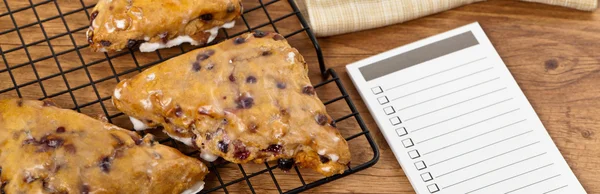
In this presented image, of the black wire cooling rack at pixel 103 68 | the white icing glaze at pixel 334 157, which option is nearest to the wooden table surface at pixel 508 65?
the black wire cooling rack at pixel 103 68

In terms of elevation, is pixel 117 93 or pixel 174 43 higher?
pixel 174 43

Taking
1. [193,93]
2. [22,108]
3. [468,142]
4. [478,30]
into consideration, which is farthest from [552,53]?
[22,108]

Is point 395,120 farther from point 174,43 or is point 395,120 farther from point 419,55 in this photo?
point 174,43

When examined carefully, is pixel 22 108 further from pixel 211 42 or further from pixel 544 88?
pixel 544 88

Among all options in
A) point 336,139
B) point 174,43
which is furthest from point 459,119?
point 174,43

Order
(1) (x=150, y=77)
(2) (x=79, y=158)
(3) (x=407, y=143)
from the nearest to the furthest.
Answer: (2) (x=79, y=158) → (1) (x=150, y=77) → (3) (x=407, y=143)

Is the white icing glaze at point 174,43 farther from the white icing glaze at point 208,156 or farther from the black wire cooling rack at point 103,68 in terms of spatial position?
the white icing glaze at point 208,156
